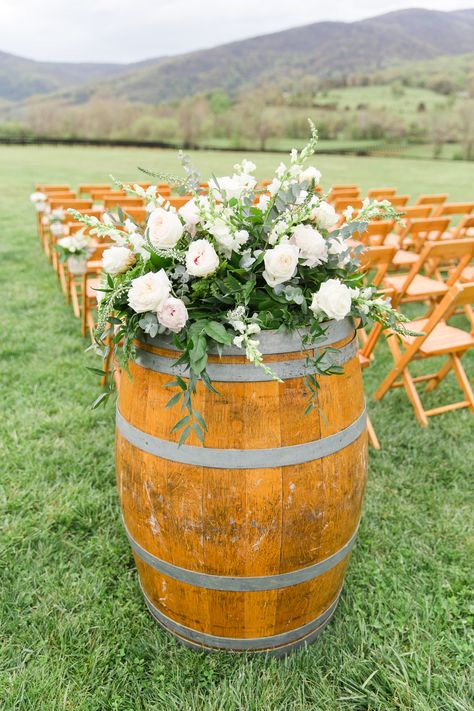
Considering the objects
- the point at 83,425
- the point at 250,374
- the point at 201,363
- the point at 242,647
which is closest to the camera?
the point at 201,363

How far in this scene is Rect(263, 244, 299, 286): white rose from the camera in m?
1.65

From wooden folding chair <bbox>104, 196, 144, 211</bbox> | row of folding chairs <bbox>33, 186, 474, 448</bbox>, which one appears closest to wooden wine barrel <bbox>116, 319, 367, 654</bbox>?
row of folding chairs <bbox>33, 186, 474, 448</bbox>

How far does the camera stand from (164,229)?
169cm

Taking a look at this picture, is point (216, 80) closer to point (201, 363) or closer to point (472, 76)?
point (472, 76)

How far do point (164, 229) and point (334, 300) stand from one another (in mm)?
572

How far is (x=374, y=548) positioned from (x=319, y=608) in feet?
2.32

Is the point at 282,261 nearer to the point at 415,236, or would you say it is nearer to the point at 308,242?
the point at 308,242

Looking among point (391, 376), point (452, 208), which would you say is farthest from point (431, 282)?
point (452, 208)

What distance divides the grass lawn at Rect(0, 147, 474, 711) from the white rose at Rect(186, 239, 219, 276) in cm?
155

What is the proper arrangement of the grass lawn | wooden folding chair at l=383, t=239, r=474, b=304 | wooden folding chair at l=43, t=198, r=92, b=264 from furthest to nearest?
wooden folding chair at l=43, t=198, r=92, b=264
wooden folding chair at l=383, t=239, r=474, b=304
the grass lawn

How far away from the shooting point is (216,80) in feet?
589

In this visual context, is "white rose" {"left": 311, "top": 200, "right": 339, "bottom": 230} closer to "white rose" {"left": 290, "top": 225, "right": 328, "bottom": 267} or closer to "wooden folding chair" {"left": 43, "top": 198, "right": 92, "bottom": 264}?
"white rose" {"left": 290, "top": 225, "right": 328, "bottom": 267}

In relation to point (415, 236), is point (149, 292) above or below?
above

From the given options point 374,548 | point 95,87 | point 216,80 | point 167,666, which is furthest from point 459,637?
point 95,87
